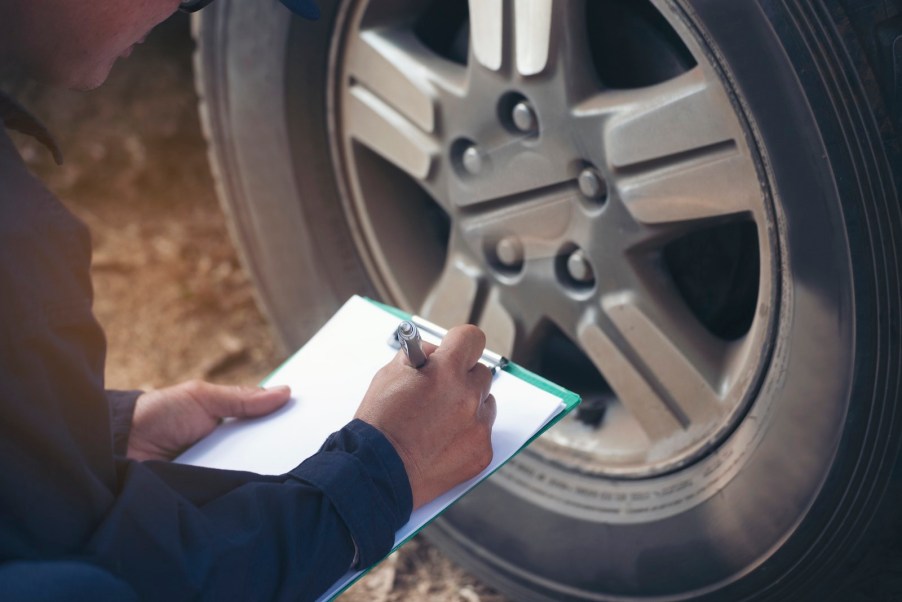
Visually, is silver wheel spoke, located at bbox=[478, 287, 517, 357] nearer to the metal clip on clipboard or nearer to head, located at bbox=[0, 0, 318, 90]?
the metal clip on clipboard

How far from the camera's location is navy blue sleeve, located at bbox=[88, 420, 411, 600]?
104 cm

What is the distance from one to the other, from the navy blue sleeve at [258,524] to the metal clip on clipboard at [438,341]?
0.69ft

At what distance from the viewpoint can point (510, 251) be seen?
156 centimetres

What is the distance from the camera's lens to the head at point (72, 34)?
3.57 feet

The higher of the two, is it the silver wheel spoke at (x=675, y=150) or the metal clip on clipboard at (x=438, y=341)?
the silver wheel spoke at (x=675, y=150)

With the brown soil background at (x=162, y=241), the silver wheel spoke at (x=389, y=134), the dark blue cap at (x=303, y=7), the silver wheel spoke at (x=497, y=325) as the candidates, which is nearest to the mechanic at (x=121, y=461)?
the dark blue cap at (x=303, y=7)

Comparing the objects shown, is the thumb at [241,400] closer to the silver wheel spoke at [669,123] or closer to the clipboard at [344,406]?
the clipboard at [344,406]

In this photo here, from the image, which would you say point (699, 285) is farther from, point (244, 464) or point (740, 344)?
point (244, 464)

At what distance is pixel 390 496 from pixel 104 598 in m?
0.31

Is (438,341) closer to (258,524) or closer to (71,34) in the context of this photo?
(258,524)

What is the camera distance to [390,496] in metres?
1.14

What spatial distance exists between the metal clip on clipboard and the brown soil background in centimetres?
53

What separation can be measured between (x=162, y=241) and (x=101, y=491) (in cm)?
189

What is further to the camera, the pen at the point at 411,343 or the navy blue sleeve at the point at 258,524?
the pen at the point at 411,343
